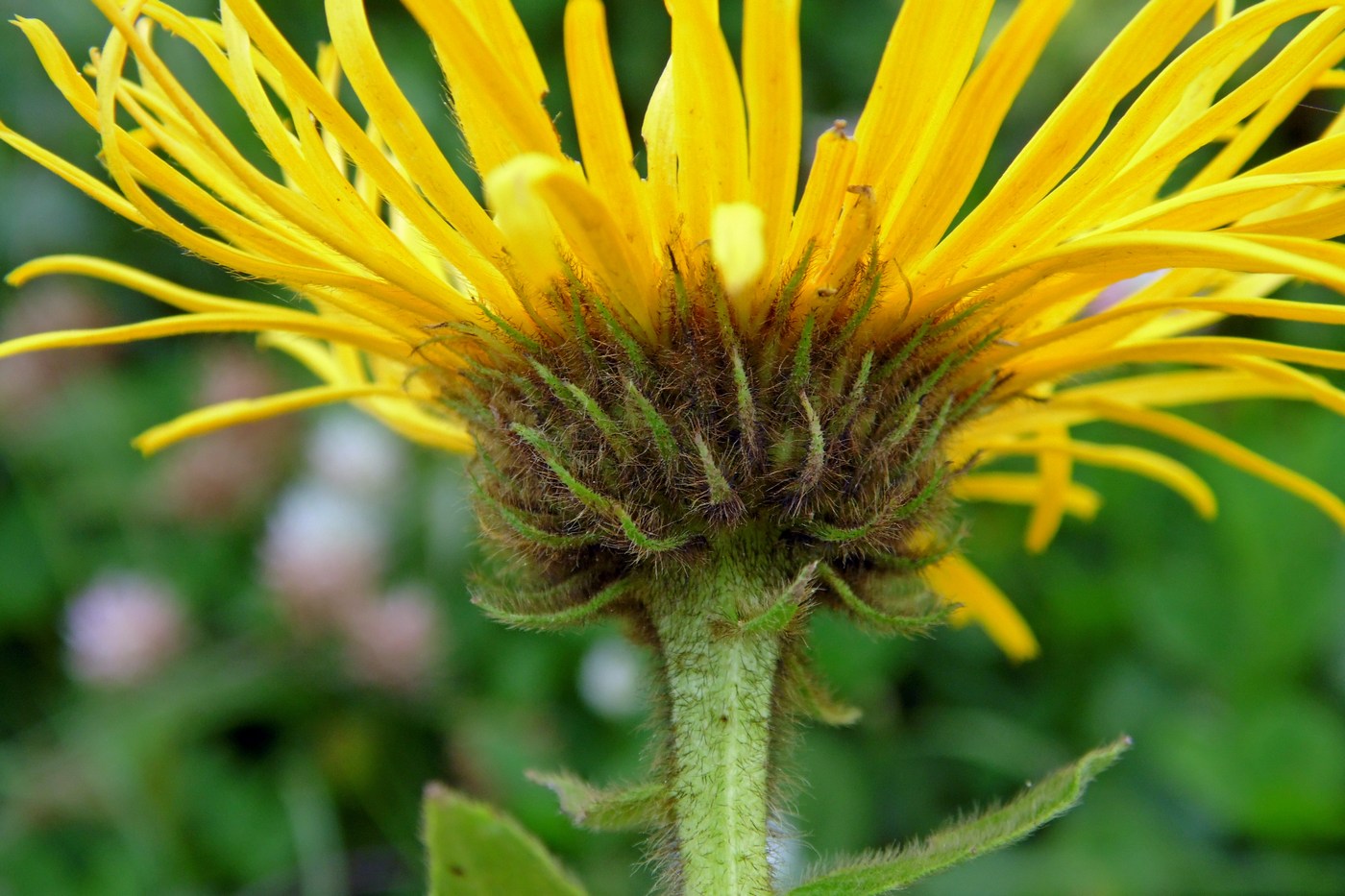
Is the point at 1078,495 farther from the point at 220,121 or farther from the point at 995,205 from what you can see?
the point at 220,121

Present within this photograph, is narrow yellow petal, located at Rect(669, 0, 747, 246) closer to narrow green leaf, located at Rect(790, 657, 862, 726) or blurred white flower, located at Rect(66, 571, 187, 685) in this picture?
narrow green leaf, located at Rect(790, 657, 862, 726)

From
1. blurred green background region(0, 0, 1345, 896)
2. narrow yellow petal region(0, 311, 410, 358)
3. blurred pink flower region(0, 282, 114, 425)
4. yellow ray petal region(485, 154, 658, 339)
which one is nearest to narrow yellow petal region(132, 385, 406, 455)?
narrow yellow petal region(0, 311, 410, 358)

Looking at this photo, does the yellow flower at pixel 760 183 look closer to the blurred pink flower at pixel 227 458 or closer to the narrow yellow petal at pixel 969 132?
the narrow yellow petal at pixel 969 132

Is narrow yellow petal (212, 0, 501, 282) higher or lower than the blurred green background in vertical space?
higher

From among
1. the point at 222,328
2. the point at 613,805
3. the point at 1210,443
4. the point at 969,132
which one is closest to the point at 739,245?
the point at 969,132

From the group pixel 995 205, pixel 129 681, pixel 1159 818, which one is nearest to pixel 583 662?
pixel 129 681

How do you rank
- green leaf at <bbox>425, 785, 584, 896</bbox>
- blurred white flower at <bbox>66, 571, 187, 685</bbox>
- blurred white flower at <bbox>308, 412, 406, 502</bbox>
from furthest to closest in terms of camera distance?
blurred white flower at <bbox>308, 412, 406, 502</bbox> → blurred white flower at <bbox>66, 571, 187, 685</bbox> → green leaf at <bbox>425, 785, 584, 896</bbox>

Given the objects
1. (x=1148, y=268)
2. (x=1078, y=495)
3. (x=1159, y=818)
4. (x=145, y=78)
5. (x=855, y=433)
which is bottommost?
(x=1159, y=818)
